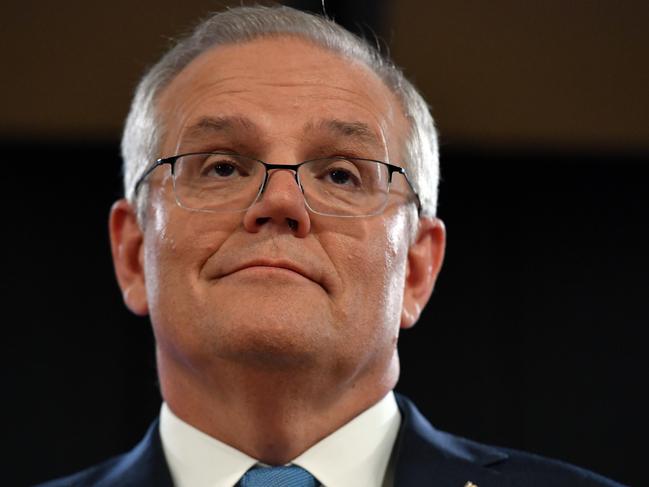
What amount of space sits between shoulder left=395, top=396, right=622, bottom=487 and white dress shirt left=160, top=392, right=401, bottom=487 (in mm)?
46

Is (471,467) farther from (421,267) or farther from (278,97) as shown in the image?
(278,97)

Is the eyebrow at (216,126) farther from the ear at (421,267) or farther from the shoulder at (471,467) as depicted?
the shoulder at (471,467)

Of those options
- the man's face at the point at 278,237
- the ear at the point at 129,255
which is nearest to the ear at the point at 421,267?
the man's face at the point at 278,237

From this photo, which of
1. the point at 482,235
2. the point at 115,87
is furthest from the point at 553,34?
the point at 115,87

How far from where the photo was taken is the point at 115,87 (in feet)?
12.2

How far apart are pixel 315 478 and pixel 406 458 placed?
181 mm

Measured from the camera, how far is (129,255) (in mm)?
2457

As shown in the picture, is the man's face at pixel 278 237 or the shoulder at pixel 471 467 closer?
the man's face at pixel 278 237

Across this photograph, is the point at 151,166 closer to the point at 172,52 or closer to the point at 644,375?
the point at 172,52

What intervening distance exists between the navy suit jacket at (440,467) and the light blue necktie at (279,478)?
163 millimetres

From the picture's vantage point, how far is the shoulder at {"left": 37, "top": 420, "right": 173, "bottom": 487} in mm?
2250

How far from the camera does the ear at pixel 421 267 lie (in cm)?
244

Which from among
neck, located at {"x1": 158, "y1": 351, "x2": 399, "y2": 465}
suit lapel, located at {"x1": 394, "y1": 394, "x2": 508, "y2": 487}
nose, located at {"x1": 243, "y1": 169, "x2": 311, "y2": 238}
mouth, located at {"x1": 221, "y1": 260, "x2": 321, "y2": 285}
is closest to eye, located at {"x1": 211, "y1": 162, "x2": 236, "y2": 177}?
nose, located at {"x1": 243, "y1": 169, "x2": 311, "y2": 238}

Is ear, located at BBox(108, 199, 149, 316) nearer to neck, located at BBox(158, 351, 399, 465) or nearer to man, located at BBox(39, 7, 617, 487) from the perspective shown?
man, located at BBox(39, 7, 617, 487)
